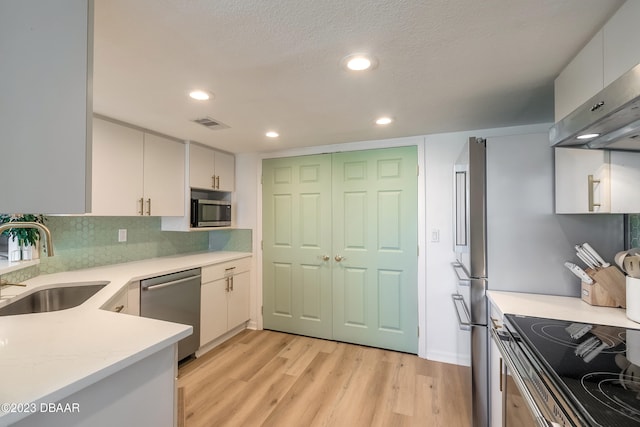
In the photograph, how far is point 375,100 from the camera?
1.88 metres

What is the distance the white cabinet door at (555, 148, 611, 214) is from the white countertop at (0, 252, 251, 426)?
1817 mm

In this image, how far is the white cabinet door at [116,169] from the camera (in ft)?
7.13

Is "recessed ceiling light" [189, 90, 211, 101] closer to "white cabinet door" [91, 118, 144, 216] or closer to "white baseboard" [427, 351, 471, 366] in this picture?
"white cabinet door" [91, 118, 144, 216]

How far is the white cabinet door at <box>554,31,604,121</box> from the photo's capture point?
1.13 metres

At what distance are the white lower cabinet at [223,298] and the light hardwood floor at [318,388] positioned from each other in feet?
0.77

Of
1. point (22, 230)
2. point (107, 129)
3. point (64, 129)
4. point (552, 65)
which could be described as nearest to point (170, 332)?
point (64, 129)

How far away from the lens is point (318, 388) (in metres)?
2.22

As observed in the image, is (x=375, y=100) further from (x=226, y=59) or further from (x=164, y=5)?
(x=164, y=5)

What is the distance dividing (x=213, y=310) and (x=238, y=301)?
1.26ft

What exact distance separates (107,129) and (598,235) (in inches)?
129

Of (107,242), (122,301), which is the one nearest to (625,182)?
(122,301)

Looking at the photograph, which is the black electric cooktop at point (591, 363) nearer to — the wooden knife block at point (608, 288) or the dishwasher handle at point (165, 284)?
the wooden knife block at point (608, 288)

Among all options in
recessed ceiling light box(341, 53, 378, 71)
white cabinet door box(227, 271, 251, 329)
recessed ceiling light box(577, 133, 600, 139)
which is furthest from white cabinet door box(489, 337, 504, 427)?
white cabinet door box(227, 271, 251, 329)

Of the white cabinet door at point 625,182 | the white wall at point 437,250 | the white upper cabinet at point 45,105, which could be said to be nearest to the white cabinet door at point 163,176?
the white upper cabinet at point 45,105
